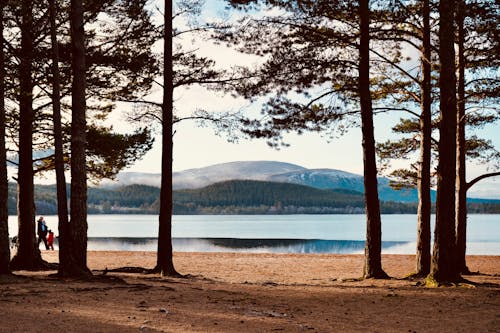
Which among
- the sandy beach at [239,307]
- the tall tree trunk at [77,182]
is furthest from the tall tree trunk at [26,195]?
the sandy beach at [239,307]

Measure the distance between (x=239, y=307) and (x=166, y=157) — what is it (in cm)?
686

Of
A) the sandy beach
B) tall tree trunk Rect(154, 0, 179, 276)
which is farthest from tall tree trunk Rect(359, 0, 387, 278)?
tall tree trunk Rect(154, 0, 179, 276)

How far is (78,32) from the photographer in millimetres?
13625

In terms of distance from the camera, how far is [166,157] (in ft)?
52.5

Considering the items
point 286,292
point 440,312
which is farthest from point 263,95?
point 440,312

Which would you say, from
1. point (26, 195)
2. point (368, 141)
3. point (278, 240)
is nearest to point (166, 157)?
point (26, 195)

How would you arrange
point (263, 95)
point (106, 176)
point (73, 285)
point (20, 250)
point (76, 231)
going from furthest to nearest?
point (106, 176) → point (20, 250) → point (263, 95) → point (76, 231) → point (73, 285)

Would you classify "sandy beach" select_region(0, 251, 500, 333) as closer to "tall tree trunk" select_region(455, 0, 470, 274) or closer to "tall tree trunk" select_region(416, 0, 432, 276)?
"tall tree trunk" select_region(416, 0, 432, 276)

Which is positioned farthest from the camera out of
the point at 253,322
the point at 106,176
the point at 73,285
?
the point at 106,176

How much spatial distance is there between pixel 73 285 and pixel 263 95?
688 cm

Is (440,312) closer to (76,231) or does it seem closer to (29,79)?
(76,231)

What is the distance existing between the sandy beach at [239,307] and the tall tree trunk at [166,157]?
2493 millimetres

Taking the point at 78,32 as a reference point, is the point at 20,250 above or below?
below

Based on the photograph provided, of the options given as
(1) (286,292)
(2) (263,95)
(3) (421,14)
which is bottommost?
(1) (286,292)
